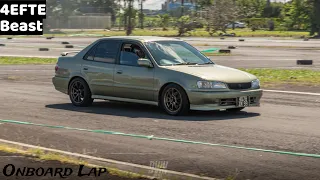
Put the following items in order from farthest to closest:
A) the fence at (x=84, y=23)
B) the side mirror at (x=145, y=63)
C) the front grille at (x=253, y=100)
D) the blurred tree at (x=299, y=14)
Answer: the fence at (x=84, y=23) < the blurred tree at (x=299, y=14) < the side mirror at (x=145, y=63) < the front grille at (x=253, y=100)

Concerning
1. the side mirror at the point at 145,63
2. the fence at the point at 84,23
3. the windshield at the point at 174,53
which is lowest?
the fence at the point at 84,23

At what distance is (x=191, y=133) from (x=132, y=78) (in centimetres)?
287

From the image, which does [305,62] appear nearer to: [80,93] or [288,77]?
[288,77]

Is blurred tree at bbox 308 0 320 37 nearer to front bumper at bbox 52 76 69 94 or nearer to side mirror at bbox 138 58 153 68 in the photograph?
front bumper at bbox 52 76 69 94

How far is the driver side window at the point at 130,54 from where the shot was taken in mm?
12795

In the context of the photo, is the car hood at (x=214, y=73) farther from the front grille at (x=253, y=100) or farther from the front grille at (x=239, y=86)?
the front grille at (x=253, y=100)

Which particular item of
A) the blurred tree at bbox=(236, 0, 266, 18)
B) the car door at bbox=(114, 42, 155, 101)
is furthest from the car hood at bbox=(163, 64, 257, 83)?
the blurred tree at bbox=(236, 0, 266, 18)

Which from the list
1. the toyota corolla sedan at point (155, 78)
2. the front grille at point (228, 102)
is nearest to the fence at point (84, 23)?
the toyota corolla sedan at point (155, 78)

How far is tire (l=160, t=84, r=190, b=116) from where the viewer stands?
11.8 m

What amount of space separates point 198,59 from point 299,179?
20.3ft

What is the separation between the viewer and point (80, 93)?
13633mm

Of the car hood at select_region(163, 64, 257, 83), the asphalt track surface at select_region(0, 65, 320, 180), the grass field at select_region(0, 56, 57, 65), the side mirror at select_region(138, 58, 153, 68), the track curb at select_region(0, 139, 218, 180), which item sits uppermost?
the side mirror at select_region(138, 58, 153, 68)

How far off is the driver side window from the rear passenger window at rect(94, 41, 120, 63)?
0.64ft

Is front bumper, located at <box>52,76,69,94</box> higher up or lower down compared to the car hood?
lower down
